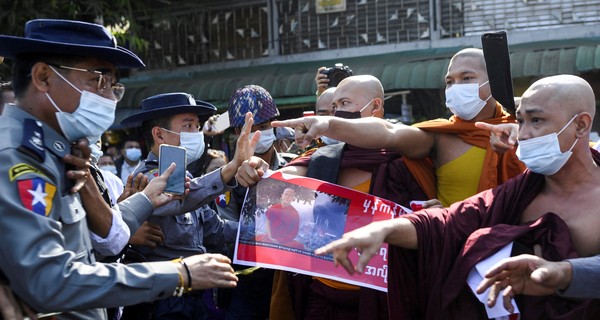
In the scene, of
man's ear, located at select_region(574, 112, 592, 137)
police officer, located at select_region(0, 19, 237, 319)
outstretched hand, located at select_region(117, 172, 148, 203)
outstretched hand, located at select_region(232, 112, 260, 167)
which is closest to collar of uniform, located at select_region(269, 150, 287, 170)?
outstretched hand, located at select_region(232, 112, 260, 167)

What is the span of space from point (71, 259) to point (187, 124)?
208 centimetres

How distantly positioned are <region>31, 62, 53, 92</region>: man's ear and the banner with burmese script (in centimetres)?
134

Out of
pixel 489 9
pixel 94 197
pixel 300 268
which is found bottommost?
pixel 300 268

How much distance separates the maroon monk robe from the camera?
2.87m

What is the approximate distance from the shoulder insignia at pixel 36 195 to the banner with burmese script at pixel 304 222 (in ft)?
4.35

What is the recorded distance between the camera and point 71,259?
2336 millimetres

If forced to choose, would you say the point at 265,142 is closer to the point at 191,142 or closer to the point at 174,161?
the point at 191,142

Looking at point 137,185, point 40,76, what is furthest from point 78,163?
point 137,185

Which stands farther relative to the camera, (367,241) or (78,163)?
(367,241)

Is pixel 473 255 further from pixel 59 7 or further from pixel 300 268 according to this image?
pixel 59 7

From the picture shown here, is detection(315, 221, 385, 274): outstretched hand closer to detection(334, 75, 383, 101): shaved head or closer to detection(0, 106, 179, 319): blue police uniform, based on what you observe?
detection(0, 106, 179, 319): blue police uniform

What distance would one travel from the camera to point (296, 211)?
3568 millimetres

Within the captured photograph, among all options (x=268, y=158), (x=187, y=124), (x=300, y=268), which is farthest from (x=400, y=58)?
(x=300, y=268)

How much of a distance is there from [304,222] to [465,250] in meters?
0.87
